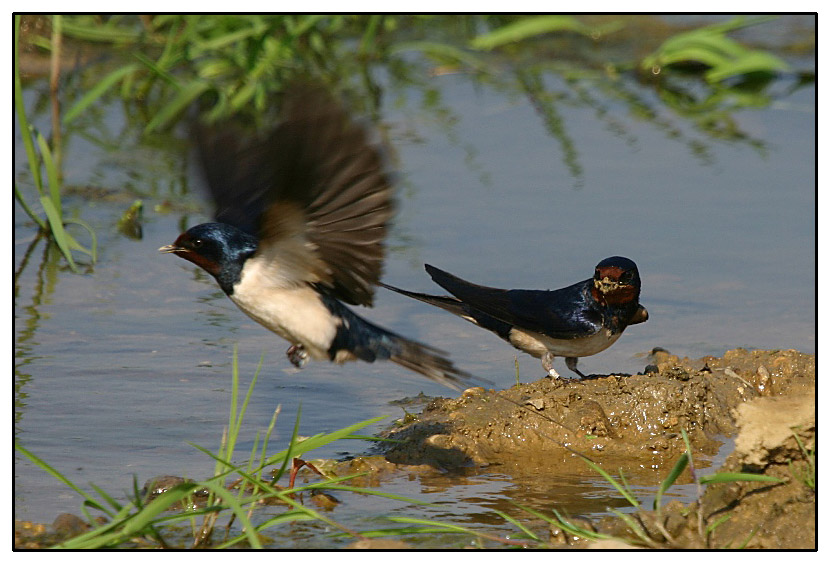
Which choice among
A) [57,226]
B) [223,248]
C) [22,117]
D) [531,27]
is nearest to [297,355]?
[223,248]

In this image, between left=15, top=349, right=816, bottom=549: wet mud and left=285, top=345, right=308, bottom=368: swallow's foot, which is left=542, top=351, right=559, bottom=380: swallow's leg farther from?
left=285, top=345, right=308, bottom=368: swallow's foot

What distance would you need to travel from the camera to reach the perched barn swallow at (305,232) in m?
3.83

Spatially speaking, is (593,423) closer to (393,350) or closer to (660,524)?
(393,350)

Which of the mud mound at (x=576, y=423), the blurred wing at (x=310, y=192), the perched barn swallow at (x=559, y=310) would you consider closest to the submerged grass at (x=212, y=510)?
the blurred wing at (x=310, y=192)

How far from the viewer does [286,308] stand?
4.18 metres

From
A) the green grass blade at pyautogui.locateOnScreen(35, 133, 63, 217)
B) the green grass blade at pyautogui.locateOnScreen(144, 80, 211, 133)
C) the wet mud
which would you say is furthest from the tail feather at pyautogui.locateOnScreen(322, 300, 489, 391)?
the green grass blade at pyautogui.locateOnScreen(144, 80, 211, 133)

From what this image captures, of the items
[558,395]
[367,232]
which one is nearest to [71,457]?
[367,232]

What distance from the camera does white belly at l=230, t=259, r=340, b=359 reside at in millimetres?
4125

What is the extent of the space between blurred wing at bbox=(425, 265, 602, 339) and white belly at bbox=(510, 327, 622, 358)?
0.05 metres

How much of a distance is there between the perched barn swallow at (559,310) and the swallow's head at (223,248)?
1231 mm

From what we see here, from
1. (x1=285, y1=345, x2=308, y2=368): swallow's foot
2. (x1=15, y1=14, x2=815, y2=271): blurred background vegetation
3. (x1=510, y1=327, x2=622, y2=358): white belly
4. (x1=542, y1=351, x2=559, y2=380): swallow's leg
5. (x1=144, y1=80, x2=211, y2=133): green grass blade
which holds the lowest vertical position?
(x1=285, y1=345, x2=308, y2=368): swallow's foot

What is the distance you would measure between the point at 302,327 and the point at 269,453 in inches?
34.2

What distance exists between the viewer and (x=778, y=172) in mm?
8367

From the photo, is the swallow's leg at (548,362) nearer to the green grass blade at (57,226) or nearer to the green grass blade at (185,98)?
the green grass blade at (57,226)
